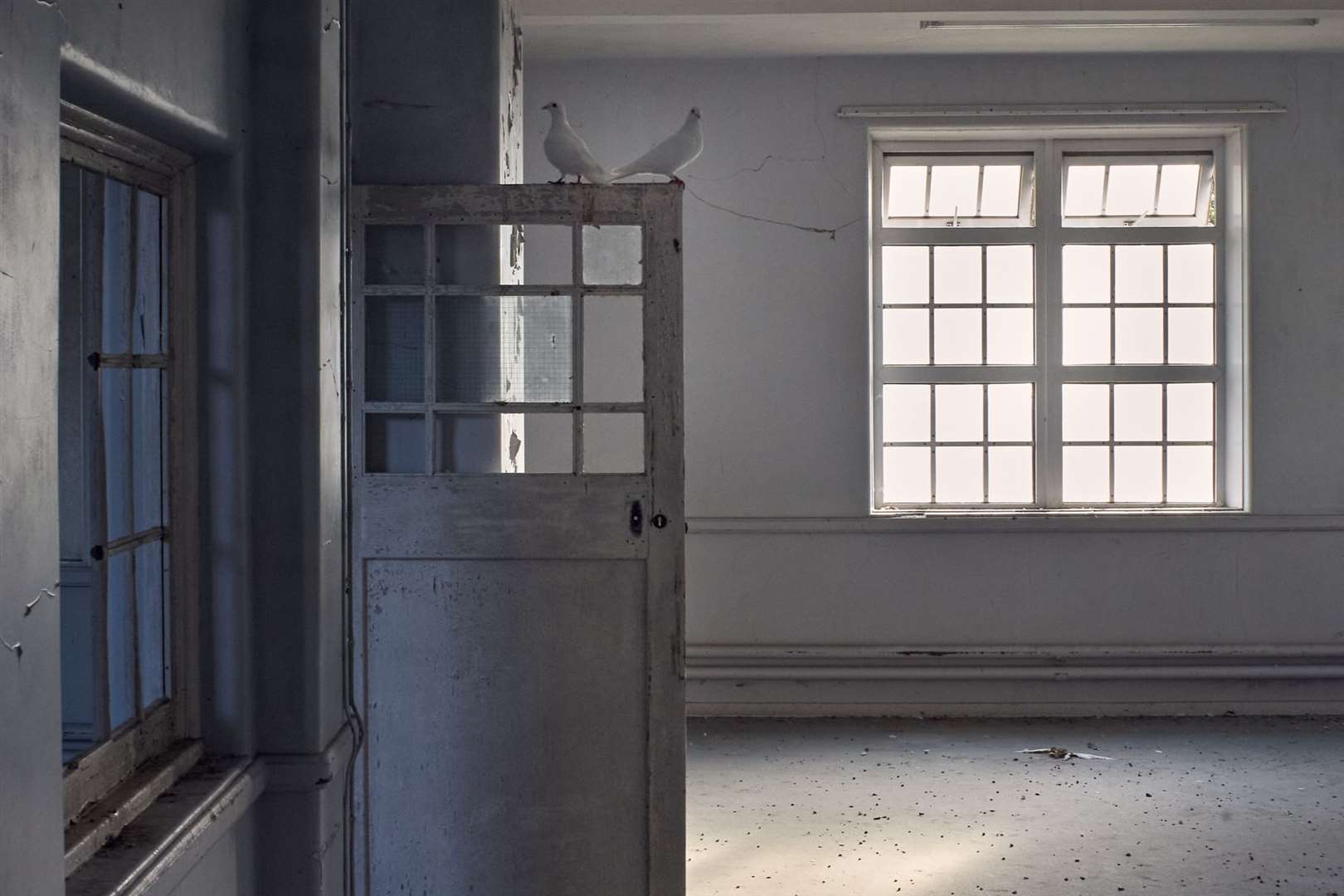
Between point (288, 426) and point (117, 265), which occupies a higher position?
point (117, 265)

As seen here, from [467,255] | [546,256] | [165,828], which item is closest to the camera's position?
[165,828]

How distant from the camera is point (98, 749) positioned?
2.13 meters

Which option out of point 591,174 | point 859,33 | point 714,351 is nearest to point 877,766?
point 714,351

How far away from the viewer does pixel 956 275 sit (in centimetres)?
557

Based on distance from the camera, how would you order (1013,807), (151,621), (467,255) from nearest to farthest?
(151,621) < (467,255) < (1013,807)

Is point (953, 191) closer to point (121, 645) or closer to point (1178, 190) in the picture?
point (1178, 190)

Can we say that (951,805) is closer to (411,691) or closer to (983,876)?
(983,876)

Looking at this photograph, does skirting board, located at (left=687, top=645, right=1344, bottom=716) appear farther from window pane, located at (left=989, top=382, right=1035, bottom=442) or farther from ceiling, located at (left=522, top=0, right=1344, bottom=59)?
ceiling, located at (left=522, top=0, right=1344, bottom=59)

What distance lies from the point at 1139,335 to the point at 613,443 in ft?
7.97

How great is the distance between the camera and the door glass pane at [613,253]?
3.44m

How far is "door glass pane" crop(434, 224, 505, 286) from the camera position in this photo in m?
3.21

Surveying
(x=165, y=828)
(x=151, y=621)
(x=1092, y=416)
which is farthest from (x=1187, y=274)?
(x=165, y=828)

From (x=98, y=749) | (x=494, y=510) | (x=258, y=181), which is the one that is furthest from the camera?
(x=494, y=510)

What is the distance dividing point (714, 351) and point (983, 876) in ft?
8.42
